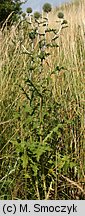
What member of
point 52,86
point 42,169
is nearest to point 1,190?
point 42,169

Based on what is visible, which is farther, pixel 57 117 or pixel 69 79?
pixel 69 79

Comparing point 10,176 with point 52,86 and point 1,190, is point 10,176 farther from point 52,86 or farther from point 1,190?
point 52,86

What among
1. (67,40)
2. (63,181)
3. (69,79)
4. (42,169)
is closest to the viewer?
(42,169)

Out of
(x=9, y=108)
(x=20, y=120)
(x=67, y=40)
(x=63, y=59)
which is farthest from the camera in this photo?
(x=67, y=40)

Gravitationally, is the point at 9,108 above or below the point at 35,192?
above

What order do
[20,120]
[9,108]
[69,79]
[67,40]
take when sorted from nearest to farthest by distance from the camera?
[20,120]
[9,108]
[69,79]
[67,40]

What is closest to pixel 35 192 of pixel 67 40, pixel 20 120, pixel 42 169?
pixel 42 169

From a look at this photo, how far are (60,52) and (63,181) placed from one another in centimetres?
150

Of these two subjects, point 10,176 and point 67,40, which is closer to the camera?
point 10,176

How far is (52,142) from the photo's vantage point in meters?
1.98

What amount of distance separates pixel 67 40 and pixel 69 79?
83 cm

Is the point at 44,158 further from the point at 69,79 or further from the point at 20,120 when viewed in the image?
the point at 69,79

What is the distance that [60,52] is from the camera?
3.25 metres

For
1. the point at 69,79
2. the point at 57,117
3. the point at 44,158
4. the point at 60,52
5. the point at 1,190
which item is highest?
the point at 60,52
